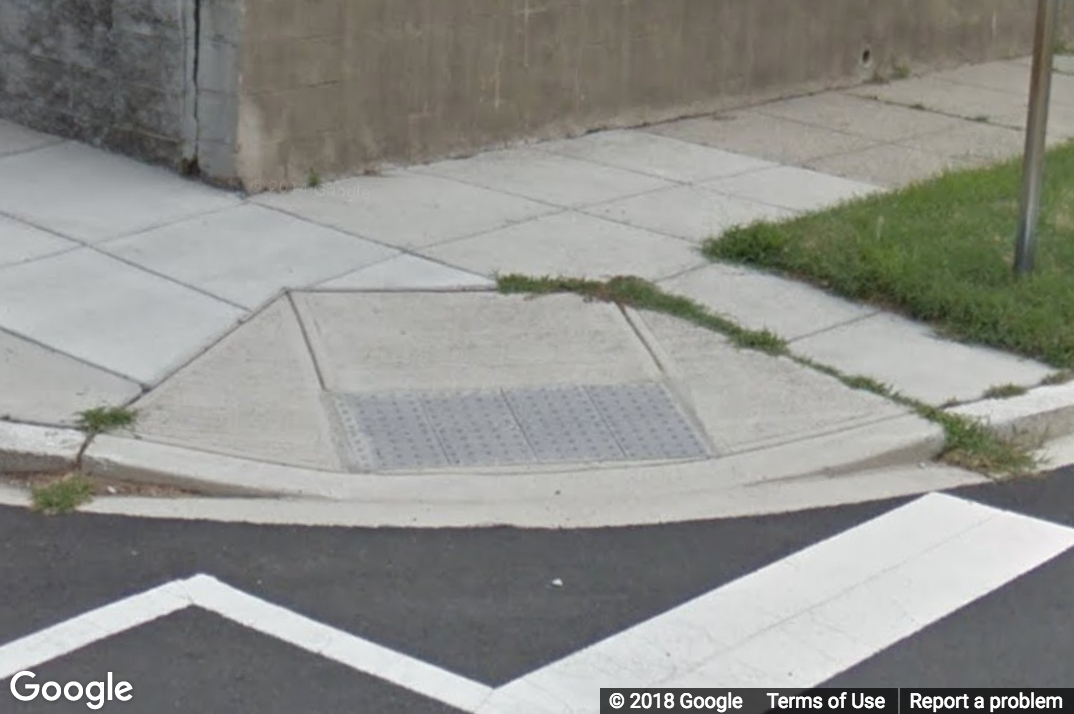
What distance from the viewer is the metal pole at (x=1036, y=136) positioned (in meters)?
8.55

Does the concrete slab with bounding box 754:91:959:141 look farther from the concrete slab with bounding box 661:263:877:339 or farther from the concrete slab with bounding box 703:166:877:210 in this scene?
the concrete slab with bounding box 661:263:877:339

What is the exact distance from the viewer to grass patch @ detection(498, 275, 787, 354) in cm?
840

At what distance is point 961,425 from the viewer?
741 cm

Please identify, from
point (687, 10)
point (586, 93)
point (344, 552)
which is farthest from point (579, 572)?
point (687, 10)

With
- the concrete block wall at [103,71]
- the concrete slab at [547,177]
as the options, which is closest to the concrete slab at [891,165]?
the concrete slab at [547,177]

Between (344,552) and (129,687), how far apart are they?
118 cm

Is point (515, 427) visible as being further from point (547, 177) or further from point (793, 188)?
point (793, 188)

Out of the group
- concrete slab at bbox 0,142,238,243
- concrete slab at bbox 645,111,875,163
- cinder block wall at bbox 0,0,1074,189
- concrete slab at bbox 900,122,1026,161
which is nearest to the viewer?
concrete slab at bbox 0,142,238,243

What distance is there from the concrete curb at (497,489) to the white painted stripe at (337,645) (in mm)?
658

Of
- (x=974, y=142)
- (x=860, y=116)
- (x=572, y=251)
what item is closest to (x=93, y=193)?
(x=572, y=251)

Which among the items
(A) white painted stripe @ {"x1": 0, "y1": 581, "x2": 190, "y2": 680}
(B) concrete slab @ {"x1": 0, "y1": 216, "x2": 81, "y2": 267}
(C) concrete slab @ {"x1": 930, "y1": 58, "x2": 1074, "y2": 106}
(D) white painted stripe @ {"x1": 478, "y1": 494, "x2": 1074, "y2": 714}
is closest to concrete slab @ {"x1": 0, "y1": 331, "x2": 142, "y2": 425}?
(B) concrete slab @ {"x1": 0, "y1": 216, "x2": 81, "y2": 267}

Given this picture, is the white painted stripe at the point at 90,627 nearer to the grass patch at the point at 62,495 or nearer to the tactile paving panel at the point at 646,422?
the grass patch at the point at 62,495

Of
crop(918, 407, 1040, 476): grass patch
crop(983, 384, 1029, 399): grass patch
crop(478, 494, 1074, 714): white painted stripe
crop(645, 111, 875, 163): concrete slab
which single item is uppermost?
crop(645, 111, 875, 163): concrete slab

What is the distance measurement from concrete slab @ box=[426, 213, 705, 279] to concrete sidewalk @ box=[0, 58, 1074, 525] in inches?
0.7
